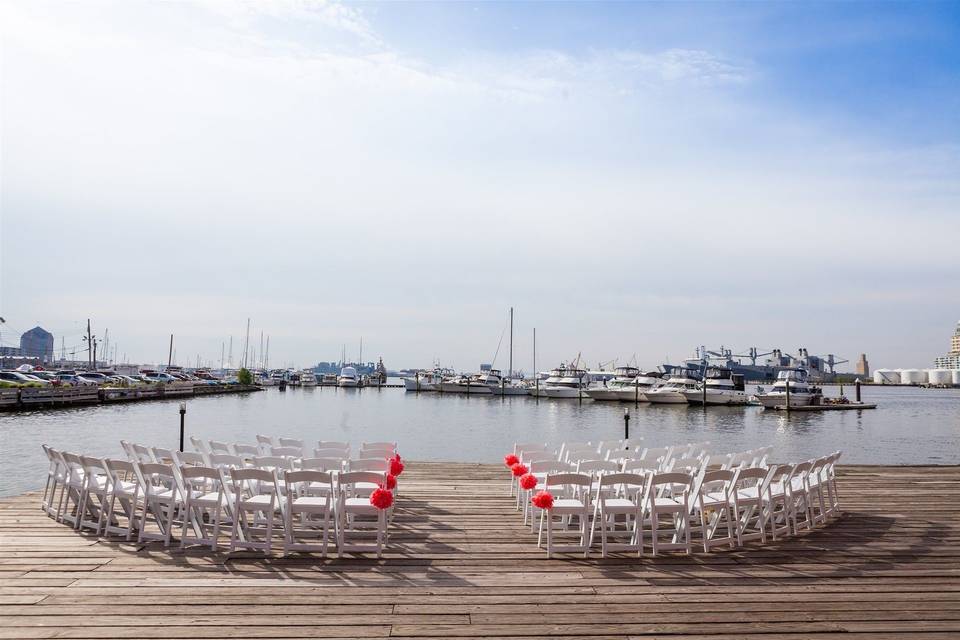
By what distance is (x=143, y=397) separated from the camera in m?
65.0

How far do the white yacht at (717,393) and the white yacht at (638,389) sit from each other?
17.0 feet

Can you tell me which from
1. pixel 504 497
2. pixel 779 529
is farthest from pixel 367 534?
pixel 779 529

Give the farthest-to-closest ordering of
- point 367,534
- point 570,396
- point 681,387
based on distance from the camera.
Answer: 1. point 570,396
2. point 681,387
3. point 367,534

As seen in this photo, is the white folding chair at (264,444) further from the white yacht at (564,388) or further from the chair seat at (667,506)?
the white yacht at (564,388)

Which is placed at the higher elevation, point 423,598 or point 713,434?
point 423,598

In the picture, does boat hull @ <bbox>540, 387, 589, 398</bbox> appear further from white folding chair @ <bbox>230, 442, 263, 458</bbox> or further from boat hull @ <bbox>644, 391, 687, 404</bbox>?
white folding chair @ <bbox>230, 442, 263, 458</bbox>

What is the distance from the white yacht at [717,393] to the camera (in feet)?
238

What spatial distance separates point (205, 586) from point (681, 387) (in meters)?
75.1

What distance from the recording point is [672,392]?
7519 centimetres

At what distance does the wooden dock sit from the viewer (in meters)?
5.52

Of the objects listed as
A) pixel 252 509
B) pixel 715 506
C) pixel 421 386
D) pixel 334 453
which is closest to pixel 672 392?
pixel 421 386

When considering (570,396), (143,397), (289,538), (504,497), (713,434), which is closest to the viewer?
(289,538)

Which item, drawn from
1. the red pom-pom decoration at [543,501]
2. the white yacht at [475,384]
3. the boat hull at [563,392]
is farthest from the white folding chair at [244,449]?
the white yacht at [475,384]

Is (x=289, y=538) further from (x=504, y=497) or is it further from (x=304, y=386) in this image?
(x=304, y=386)
